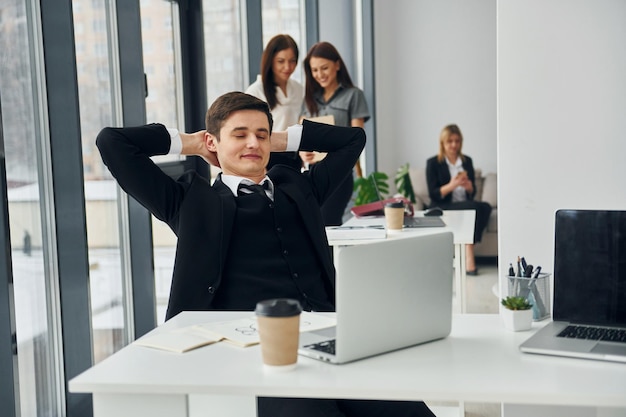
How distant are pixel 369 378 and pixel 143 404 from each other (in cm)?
39

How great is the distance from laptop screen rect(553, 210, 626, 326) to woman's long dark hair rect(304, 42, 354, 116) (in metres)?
3.17

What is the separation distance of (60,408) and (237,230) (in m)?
1.07

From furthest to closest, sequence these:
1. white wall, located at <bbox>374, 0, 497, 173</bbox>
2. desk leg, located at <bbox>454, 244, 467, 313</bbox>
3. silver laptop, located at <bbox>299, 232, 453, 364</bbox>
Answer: white wall, located at <bbox>374, 0, 497, 173</bbox>, desk leg, located at <bbox>454, 244, 467, 313</bbox>, silver laptop, located at <bbox>299, 232, 453, 364</bbox>

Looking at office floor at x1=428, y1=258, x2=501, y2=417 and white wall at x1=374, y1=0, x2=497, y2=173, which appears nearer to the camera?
office floor at x1=428, y1=258, x2=501, y2=417

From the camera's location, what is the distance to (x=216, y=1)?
14.8 feet

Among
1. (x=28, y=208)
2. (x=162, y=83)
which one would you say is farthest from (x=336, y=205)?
(x=28, y=208)

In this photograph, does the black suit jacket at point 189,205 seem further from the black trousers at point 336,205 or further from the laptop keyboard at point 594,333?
the black trousers at point 336,205

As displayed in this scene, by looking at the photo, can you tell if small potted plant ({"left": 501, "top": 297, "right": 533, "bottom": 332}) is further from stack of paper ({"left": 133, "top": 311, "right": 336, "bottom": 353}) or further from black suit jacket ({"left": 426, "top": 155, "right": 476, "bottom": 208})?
black suit jacket ({"left": 426, "top": 155, "right": 476, "bottom": 208})

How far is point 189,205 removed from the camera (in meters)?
2.26

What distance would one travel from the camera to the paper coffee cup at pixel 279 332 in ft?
4.69

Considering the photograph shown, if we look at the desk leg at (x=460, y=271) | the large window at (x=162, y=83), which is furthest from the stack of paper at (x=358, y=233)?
the large window at (x=162, y=83)

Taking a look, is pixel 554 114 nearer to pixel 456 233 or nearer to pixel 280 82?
pixel 456 233

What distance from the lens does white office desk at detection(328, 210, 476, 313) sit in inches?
135

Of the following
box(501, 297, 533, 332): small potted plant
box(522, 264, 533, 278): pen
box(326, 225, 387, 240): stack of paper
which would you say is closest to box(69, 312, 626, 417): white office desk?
box(501, 297, 533, 332): small potted plant
